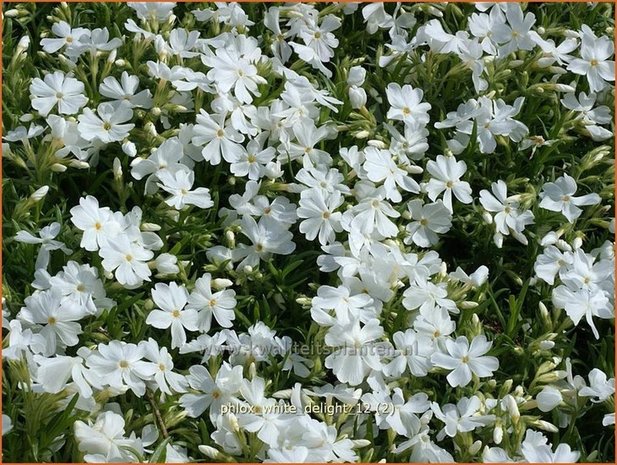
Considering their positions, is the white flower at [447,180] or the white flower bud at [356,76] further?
the white flower bud at [356,76]

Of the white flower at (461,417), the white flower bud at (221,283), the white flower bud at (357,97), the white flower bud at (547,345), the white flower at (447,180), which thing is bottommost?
the white flower at (461,417)

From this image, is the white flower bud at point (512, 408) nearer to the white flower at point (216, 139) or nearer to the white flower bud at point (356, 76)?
the white flower at point (216, 139)

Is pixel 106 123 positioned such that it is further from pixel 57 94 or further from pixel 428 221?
pixel 428 221

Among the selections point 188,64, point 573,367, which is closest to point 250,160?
point 188,64

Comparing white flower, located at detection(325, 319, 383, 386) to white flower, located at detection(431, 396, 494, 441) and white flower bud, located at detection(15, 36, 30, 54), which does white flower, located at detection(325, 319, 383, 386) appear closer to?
white flower, located at detection(431, 396, 494, 441)

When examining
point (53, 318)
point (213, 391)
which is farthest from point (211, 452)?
point (53, 318)

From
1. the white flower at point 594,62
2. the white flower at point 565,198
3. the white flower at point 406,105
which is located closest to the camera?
the white flower at point 565,198

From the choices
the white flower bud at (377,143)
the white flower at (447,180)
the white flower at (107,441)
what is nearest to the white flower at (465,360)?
the white flower at (447,180)
